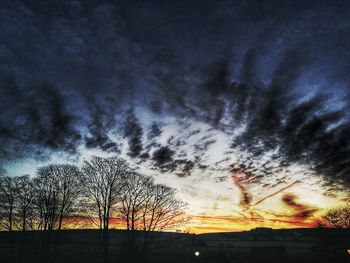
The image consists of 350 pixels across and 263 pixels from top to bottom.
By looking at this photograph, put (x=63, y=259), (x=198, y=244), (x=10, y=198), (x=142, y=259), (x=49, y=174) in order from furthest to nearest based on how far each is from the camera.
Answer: (x=198, y=244)
(x=63, y=259)
(x=10, y=198)
(x=49, y=174)
(x=142, y=259)

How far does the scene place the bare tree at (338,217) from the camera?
65.8m

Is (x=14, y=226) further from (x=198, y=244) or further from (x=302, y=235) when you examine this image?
(x=302, y=235)

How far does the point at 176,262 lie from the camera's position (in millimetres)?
42719

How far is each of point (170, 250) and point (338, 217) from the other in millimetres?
51321

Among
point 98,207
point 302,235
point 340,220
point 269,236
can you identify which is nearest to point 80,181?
point 98,207

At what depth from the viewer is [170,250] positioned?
2169 inches

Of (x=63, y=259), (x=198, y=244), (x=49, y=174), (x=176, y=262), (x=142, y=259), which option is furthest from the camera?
(x=198, y=244)

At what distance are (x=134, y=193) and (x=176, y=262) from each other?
59.3ft

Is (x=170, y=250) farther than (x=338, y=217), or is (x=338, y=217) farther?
(x=338, y=217)

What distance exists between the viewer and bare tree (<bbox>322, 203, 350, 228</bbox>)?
2591 inches

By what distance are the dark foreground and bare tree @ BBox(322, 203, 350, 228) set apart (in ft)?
30.5

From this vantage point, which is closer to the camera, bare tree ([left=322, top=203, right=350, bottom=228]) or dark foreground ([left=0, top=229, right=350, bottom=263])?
dark foreground ([left=0, top=229, right=350, bottom=263])

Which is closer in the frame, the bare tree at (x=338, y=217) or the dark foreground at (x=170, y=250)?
the dark foreground at (x=170, y=250)

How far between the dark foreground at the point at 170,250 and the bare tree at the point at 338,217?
9.30 m
